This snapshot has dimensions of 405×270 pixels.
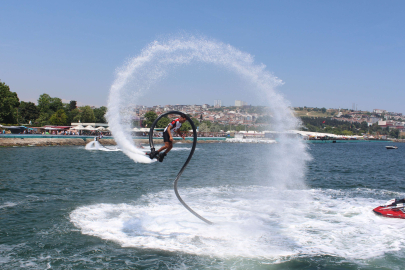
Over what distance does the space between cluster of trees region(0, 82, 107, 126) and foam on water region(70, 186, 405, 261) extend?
7748 cm

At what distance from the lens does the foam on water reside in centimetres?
1119

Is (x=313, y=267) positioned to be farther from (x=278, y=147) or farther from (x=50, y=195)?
(x=50, y=195)

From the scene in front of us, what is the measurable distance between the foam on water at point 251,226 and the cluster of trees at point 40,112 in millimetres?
77481

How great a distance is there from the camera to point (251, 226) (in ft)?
44.4

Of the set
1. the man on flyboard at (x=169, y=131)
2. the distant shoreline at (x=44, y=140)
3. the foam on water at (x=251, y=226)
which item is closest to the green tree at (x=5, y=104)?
the distant shoreline at (x=44, y=140)

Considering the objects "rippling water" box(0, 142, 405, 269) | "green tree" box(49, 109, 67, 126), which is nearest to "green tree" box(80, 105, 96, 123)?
"green tree" box(49, 109, 67, 126)

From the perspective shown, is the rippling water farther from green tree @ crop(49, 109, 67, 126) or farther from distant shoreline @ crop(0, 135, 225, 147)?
green tree @ crop(49, 109, 67, 126)

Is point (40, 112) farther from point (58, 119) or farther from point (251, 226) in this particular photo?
point (251, 226)

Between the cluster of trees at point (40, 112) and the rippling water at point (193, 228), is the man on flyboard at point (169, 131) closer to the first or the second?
the rippling water at point (193, 228)

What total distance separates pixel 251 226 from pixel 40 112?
140351 millimetres

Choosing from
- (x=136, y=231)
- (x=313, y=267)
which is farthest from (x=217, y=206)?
(x=313, y=267)

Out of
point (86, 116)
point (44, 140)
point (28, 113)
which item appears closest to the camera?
point (44, 140)

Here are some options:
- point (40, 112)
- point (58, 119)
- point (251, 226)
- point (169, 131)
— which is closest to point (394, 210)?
point (251, 226)

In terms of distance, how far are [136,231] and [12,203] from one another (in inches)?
354
